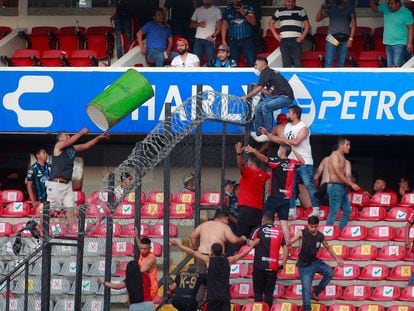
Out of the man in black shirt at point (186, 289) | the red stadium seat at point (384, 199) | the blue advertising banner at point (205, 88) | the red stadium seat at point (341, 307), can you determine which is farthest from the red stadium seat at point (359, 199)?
the man in black shirt at point (186, 289)

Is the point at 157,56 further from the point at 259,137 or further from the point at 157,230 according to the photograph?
the point at 157,230

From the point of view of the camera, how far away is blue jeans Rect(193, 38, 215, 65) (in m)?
22.9

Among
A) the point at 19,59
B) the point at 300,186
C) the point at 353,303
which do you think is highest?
the point at 19,59

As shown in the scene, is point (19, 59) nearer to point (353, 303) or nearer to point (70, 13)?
point (70, 13)

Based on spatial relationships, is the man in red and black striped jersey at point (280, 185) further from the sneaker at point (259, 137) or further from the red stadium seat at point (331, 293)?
the sneaker at point (259, 137)

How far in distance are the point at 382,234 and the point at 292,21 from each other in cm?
381

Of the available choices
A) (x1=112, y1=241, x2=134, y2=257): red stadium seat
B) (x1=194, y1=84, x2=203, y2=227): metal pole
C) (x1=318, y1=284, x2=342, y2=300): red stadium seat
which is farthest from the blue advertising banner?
(x1=112, y1=241, x2=134, y2=257): red stadium seat

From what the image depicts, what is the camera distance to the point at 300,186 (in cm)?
2084

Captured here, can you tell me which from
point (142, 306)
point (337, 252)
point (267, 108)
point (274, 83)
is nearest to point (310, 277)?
point (337, 252)

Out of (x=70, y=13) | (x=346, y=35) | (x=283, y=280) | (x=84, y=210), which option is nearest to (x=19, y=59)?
(x=70, y=13)

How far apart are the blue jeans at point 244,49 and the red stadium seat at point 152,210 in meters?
3.39

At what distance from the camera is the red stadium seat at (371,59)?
22.7 m

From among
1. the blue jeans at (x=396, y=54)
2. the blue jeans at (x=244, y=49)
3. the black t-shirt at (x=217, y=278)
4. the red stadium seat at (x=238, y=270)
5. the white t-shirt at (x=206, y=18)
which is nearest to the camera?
the black t-shirt at (x=217, y=278)

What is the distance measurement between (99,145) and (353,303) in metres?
6.66
